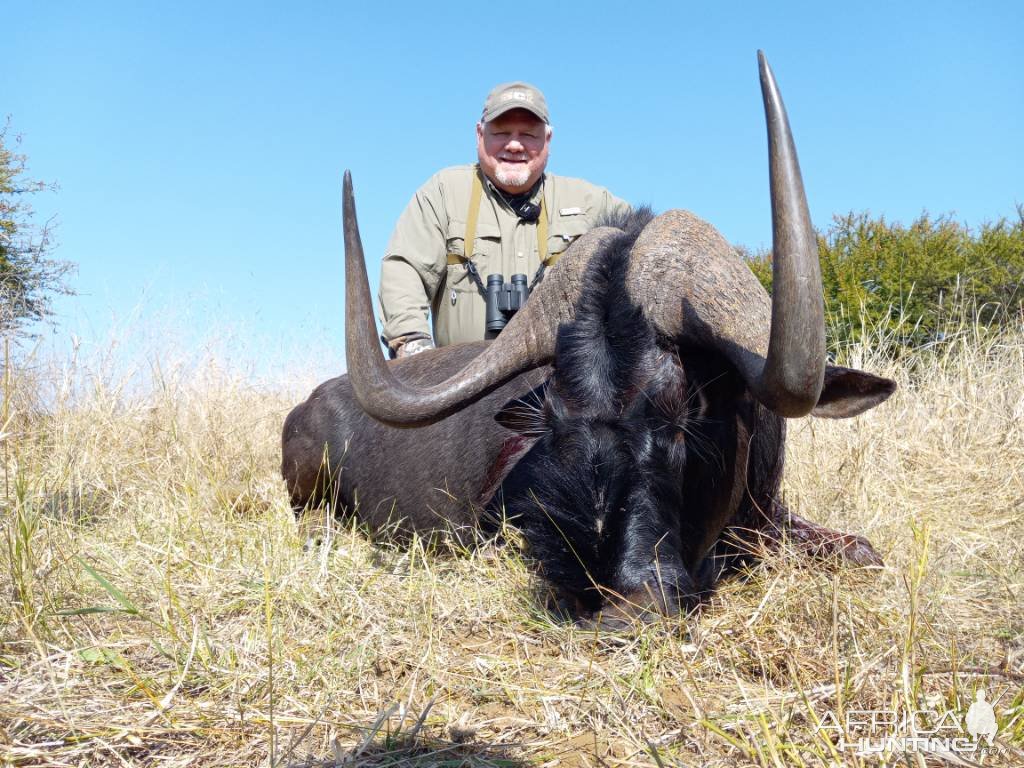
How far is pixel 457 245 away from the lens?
675cm

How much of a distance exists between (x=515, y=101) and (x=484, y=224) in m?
1.00

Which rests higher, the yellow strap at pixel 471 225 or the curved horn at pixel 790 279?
the yellow strap at pixel 471 225

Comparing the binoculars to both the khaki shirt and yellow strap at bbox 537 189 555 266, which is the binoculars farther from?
yellow strap at bbox 537 189 555 266

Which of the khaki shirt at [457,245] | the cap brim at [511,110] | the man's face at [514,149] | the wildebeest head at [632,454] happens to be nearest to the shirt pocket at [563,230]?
the khaki shirt at [457,245]

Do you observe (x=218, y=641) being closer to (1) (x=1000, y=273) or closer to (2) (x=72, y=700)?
(2) (x=72, y=700)

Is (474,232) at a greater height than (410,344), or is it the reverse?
(474,232)

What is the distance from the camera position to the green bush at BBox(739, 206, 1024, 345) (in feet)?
34.8

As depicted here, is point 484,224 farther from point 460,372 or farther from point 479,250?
point 460,372

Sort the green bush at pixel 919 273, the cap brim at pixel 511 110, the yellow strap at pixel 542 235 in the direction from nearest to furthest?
1. the cap brim at pixel 511 110
2. the yellow strap at pixel 542 235
3. the green bush at pixel 919 273

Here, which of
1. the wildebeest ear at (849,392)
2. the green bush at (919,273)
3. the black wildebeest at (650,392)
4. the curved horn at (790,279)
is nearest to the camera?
the curved horn at (790,279)

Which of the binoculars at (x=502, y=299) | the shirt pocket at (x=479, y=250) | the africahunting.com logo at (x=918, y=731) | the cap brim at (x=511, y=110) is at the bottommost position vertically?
the africahunting.com logo at (x=918, y=731)

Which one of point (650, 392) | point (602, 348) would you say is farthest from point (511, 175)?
point (650, 392)

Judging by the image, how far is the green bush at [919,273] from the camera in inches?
417

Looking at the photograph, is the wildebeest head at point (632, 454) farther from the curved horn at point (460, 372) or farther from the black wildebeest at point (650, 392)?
the curved horn at point (460, 372)
